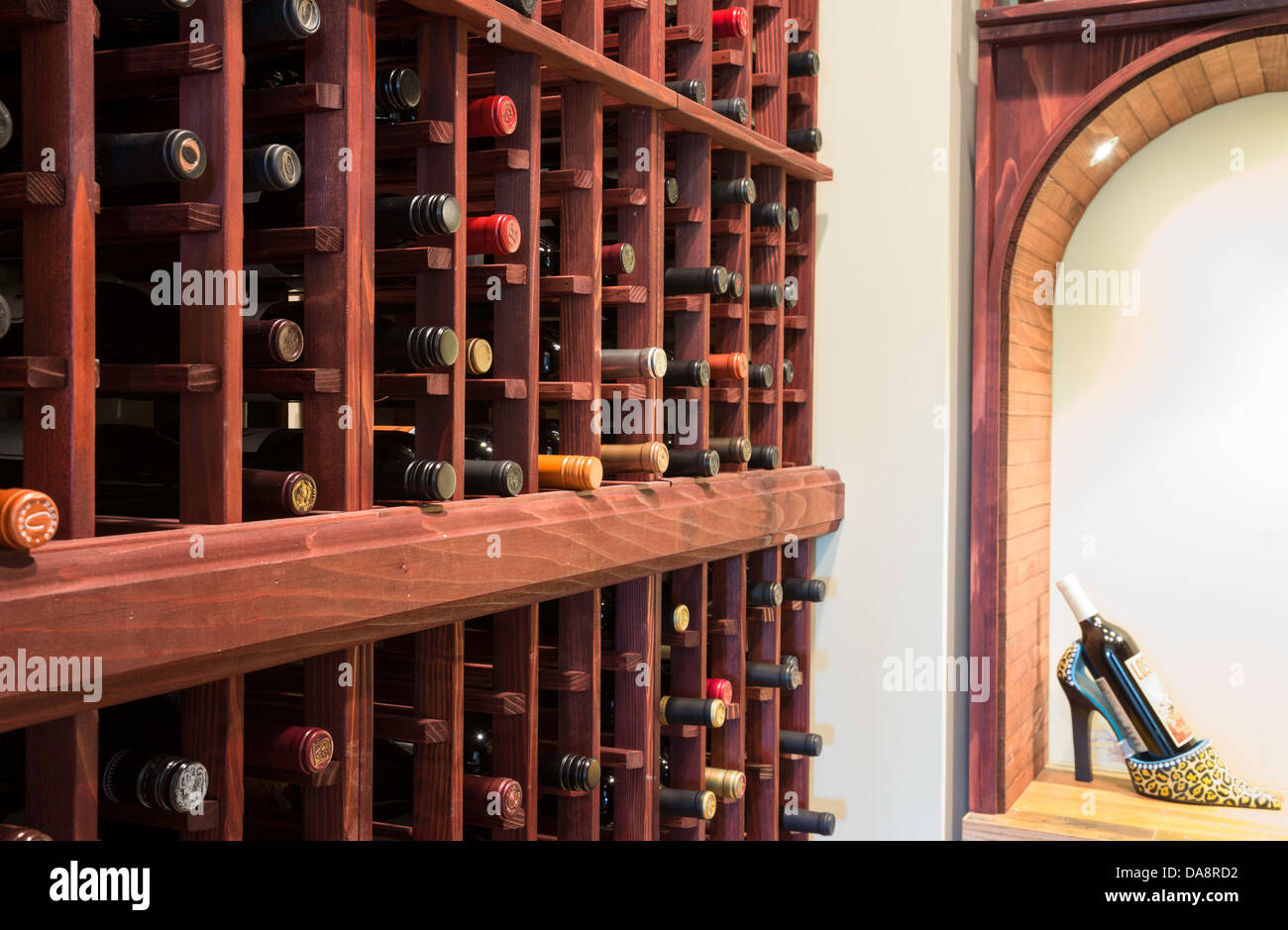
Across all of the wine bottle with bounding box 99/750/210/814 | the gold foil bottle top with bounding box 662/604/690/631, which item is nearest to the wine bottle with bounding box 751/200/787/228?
Result: the gold foil bottle top with bounding box 662/604/690/631

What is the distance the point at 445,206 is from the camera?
3.23 feet

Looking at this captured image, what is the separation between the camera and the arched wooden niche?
6.33ft

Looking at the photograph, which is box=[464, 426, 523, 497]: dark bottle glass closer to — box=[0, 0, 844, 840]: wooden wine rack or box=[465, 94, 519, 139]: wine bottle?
box=[0, 0, 844, 840]: wooden wine rack

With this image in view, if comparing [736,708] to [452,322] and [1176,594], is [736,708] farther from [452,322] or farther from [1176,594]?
[1176,594]

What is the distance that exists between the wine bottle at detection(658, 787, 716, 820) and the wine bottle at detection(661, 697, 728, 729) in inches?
3.4

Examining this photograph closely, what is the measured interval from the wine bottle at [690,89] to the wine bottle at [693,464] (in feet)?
1.41

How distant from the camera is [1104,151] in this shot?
7.22 ft

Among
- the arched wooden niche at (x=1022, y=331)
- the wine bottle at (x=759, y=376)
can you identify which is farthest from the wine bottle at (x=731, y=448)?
the arched wooden niche at (x=1022, y=331)

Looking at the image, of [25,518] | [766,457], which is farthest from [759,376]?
[25,518]

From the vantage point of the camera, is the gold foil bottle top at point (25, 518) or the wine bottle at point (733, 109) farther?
the wine bottle at point (733, 109)

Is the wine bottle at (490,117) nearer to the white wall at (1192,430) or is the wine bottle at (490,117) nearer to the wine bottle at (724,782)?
the wine bottle at (724,782)

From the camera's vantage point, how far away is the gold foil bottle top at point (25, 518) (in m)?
0.64

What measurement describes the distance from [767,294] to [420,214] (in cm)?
79

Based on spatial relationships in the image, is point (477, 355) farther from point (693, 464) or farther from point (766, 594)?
point (766, 594)
